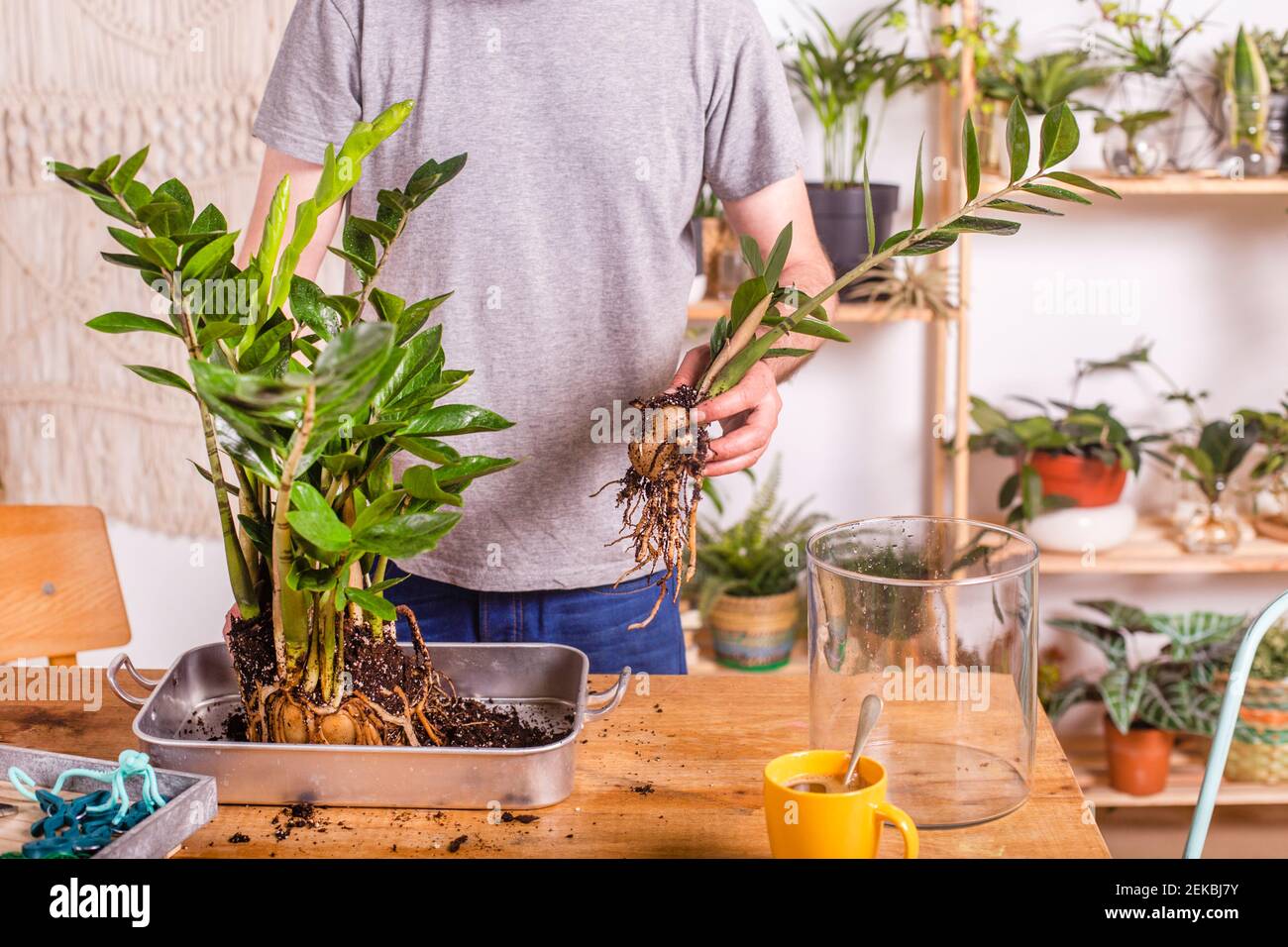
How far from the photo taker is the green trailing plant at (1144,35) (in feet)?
7.01

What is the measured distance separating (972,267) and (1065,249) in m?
0.18

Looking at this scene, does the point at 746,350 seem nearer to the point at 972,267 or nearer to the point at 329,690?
the point at 329,690

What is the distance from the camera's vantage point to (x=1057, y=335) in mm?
2400

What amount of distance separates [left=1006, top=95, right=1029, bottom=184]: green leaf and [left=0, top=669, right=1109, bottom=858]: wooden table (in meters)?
0.48

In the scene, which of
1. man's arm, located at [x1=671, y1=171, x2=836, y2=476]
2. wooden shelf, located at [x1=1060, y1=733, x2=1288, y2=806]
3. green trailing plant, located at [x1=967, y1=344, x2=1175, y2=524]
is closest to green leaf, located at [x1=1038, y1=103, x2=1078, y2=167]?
man's arm, located at [x1=671, y1=171, x2=836, y2=476]

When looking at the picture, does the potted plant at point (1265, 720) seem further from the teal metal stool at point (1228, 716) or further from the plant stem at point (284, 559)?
the plant stem at point (284, 559)

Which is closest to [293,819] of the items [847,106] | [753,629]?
[753,629]

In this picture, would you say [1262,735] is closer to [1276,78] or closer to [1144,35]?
[1276,78]

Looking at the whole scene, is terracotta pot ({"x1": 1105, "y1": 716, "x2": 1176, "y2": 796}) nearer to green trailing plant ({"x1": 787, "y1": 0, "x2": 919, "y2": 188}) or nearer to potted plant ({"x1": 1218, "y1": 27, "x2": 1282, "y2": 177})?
potted plant ({"x1": 1218, "y1": 27, "x2": 1282, "y2": 177})

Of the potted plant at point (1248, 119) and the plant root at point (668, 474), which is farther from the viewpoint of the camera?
the potted plant at point (1248, 119)

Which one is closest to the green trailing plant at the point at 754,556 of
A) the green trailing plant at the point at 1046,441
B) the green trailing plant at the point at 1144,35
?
the green trailing plant at the point at 1046,441

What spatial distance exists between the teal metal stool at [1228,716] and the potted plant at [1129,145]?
4.59ft

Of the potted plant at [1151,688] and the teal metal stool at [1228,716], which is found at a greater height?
the teal metal stool at [1228,716]
